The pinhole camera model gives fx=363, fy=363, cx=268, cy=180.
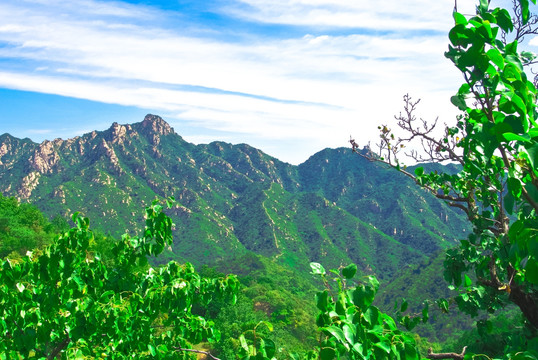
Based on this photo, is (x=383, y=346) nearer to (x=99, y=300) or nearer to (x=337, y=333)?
(x=337, y=333)

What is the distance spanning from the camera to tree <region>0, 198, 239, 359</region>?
633 cm

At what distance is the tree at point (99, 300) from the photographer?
6332 mm

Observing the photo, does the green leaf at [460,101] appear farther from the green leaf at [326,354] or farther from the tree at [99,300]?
the tree at [99,300]

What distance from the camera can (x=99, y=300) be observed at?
659cm

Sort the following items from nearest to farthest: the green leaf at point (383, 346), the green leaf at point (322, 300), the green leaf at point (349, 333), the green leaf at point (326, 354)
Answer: the green leaf at point (349, 333), the green leaf at point (383, 346), the green leaf at point (326, 354), the green leaf at point (322, 300)

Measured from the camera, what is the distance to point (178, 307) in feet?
22.9

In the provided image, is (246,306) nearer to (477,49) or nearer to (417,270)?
(477,49)

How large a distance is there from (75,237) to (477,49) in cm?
716

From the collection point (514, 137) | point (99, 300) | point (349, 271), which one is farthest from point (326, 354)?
point (99, 300)

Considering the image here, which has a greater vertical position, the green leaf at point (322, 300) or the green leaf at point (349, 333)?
the green leaf at point (322, 300)

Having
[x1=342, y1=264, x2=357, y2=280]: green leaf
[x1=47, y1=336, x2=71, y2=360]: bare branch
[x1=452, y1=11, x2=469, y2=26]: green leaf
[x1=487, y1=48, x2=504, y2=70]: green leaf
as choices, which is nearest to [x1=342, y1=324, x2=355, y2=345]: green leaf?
[x1=342, y1=264, x2=357, y2=280]: green leaf

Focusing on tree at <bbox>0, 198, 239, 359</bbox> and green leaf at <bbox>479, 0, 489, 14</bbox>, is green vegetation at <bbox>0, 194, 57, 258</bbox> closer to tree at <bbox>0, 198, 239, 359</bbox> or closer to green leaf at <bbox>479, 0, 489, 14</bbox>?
tree at <bbox>0, 198, 239, 359</bbox>

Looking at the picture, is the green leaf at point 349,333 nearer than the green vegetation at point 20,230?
Yes

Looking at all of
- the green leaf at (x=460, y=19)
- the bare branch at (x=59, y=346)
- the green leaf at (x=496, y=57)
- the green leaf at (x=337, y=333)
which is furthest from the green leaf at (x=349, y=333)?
the bare branch at (x=59, y=346)
